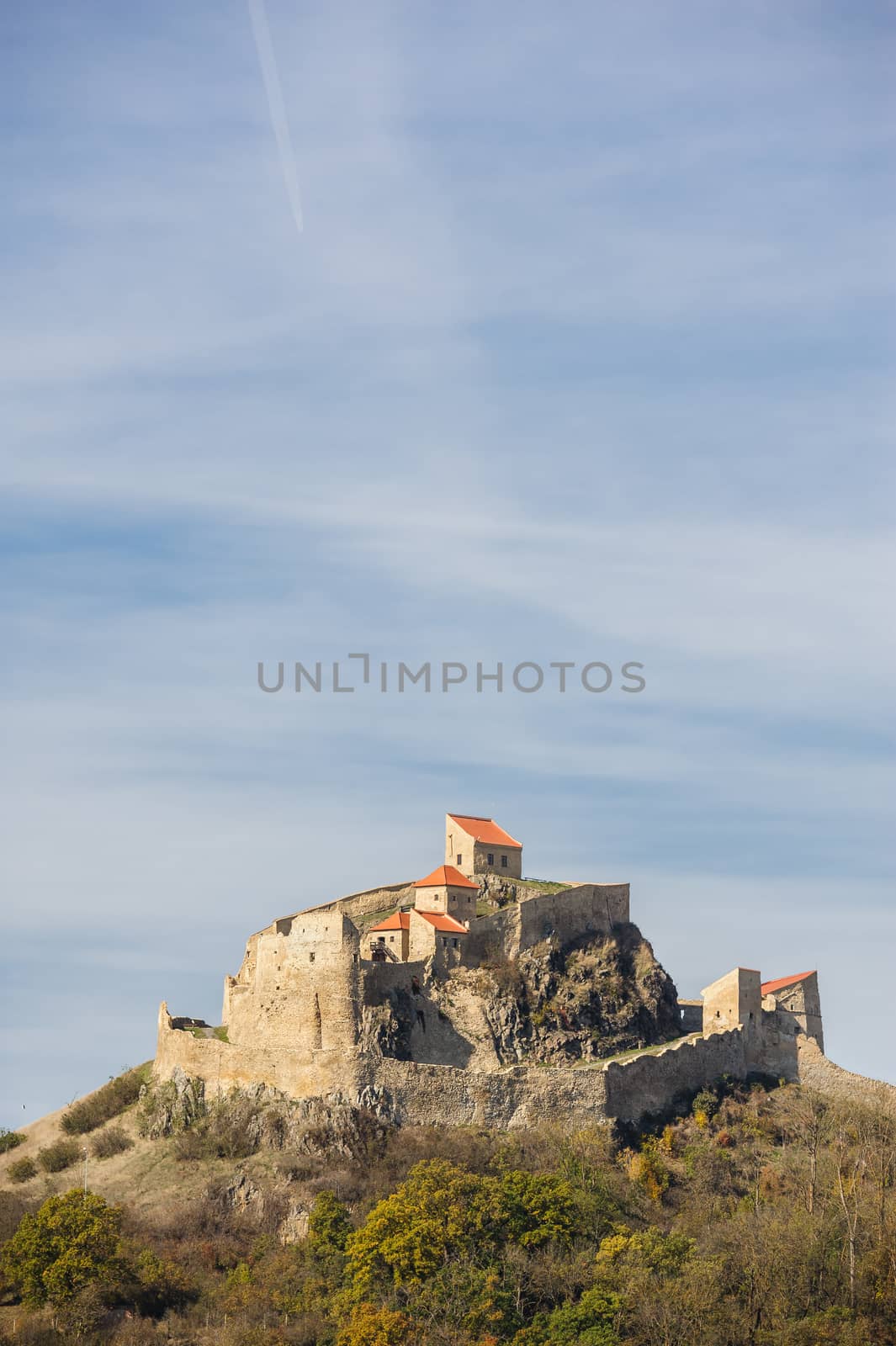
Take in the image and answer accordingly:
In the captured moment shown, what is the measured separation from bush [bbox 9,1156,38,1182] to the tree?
25.5 feet

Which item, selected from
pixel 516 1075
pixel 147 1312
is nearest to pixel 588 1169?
pixel 516 1075

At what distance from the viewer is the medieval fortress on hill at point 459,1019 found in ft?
268

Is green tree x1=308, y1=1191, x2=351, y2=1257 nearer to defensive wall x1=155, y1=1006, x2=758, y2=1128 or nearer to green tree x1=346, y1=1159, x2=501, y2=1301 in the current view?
green tree x1=346, y1=1159, x2=501, y2=1301

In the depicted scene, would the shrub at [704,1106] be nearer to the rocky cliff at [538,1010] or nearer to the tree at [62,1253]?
the rocky cliff at [538,1010]

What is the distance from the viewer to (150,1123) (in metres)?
83.6

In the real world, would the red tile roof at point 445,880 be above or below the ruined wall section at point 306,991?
above

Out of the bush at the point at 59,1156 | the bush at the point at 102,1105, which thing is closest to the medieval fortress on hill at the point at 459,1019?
the bush at the point at 102,1105

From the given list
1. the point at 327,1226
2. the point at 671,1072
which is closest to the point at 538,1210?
the point at 327,1226

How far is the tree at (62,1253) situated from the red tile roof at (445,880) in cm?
2108

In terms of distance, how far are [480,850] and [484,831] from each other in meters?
1.45

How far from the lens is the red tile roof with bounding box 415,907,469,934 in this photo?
8731 centimetres

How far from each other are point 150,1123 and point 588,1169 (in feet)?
55.0

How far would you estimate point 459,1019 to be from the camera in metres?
85.3

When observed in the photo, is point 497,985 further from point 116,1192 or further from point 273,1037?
point 116,1192
